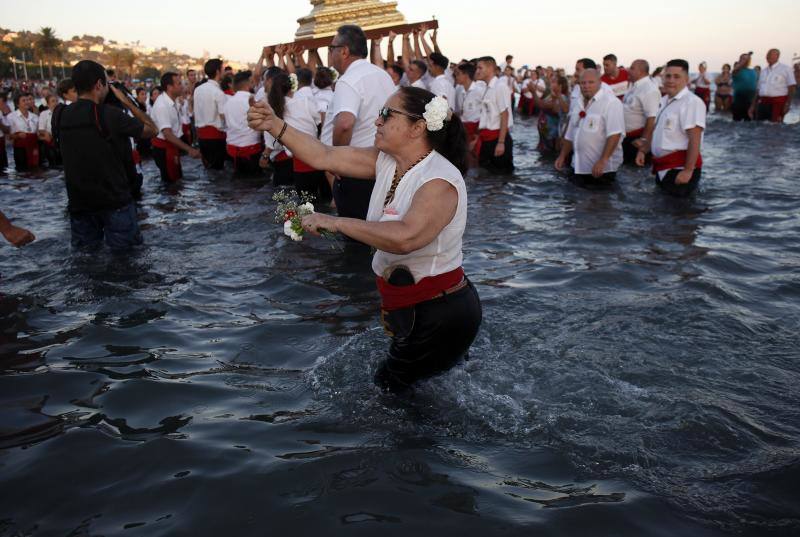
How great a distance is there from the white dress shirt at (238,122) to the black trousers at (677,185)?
22.1 feet

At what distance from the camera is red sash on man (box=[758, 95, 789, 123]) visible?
63.9ft

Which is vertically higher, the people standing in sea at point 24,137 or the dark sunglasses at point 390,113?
the dark sunglasses at point 390,113

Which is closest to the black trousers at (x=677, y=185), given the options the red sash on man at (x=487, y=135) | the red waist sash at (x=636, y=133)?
the red waist sash at (x=636, y=133)

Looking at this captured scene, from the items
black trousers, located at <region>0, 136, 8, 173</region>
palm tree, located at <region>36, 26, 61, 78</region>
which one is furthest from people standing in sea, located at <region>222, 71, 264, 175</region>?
palm tree, located at <region>36, 26, 61, 78</region>

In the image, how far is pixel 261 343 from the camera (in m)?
5.13

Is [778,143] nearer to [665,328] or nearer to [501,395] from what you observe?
[665,328]

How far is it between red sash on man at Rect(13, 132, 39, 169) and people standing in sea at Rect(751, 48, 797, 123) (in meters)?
19.1

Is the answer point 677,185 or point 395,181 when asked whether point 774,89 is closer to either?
point 677,185

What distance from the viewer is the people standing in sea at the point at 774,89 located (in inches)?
736

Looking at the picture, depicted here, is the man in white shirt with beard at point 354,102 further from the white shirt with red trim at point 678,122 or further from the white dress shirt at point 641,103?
the white dress shirt at point 641,103

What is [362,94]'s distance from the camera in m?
6.42

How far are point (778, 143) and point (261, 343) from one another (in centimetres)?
1499

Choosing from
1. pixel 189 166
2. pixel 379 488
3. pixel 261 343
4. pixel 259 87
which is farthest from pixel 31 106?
pixel 379 488

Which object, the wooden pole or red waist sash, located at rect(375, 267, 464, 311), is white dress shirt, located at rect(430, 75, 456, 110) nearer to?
the wooden pole
